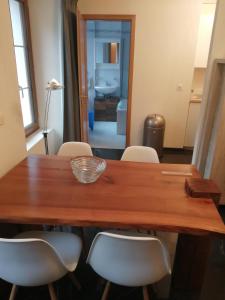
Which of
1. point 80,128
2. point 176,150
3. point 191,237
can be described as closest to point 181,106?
point 176,150

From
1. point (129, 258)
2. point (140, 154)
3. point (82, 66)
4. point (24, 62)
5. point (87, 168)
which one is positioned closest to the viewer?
point (129, 258)

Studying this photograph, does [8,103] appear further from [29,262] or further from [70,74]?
[70,74]

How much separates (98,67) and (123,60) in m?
0.70

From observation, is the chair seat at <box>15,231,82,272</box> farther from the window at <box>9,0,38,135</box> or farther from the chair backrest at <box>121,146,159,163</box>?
the window at <box>9,0,38,135</box>

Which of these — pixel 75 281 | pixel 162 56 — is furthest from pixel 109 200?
pixel 162 56

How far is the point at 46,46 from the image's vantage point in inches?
128

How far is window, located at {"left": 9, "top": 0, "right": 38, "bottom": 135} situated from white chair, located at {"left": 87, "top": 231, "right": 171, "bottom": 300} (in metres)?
2.33

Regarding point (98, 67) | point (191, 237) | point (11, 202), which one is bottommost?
point (191, 237)

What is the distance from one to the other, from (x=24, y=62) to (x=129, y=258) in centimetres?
293

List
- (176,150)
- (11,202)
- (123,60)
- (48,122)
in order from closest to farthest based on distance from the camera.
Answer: (11,202), (48,122), (176,150), (123,60)

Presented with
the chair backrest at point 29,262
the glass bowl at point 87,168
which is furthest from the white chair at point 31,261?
the glass bowl at point 87,168

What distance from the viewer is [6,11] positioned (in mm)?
1747

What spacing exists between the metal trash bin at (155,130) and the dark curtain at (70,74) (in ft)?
3.72

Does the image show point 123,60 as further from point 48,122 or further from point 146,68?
point 48,122
